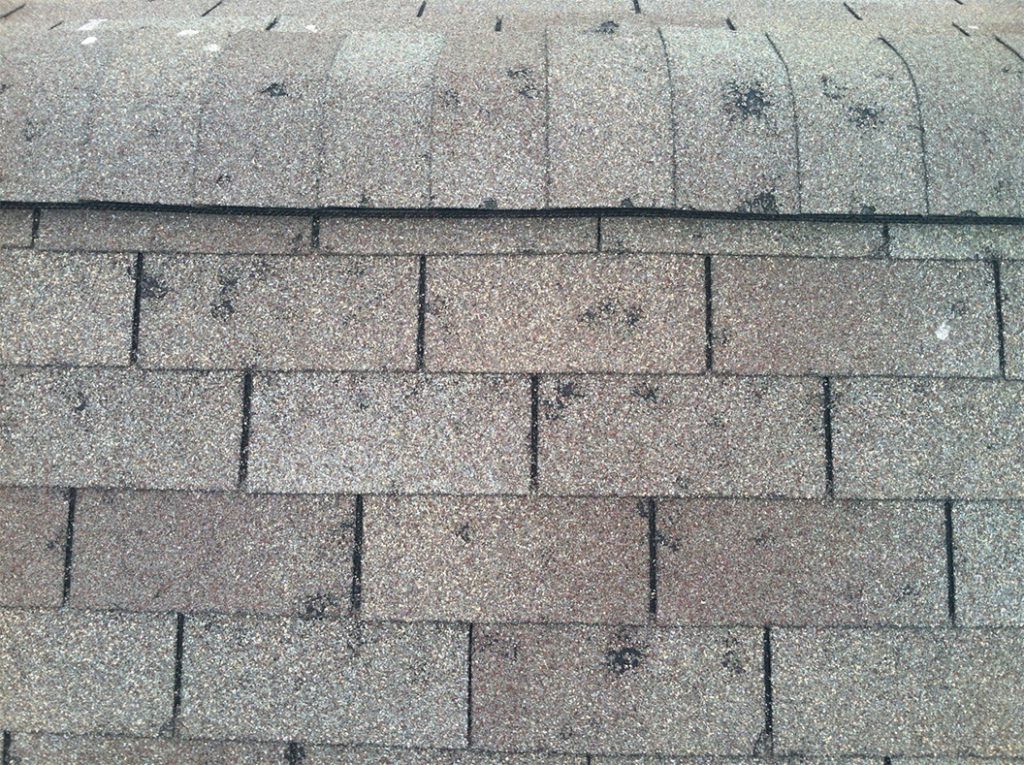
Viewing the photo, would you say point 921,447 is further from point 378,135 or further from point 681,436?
point 378,135

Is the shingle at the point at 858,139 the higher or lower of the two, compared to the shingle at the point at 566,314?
higher

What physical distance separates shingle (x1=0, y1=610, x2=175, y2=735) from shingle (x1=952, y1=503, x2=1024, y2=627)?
3185 millimetres

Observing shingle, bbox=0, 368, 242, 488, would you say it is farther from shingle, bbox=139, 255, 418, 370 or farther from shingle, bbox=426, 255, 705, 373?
shingle, bbox=426, 255, 705, 373

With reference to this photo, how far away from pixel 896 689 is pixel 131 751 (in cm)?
310

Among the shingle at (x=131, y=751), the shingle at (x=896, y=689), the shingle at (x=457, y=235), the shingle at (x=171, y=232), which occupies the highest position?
the shingle at (x=171, y=232)

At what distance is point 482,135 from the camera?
307 centimetres

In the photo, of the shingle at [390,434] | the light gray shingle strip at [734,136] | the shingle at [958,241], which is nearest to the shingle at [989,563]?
the shingle at [958,241]

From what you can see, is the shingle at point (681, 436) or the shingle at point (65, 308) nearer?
the shingle at point (681, 436)

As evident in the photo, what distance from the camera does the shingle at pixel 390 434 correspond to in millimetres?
3008

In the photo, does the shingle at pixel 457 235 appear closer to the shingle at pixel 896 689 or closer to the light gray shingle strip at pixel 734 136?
Result: the light gray shingle strip at pixel 734 136

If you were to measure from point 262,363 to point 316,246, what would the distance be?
0.53m

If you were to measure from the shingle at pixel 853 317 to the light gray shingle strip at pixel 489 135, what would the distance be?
88 cm

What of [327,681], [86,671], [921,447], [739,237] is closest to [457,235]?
[739,237]

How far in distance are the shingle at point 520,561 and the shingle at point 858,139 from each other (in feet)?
5.03
